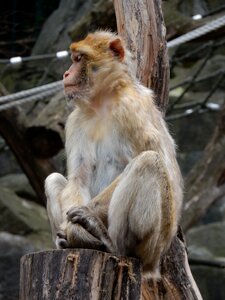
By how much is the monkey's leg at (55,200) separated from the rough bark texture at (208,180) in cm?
258

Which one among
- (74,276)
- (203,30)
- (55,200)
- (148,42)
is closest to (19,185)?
(203,30)

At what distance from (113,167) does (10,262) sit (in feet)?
14.9

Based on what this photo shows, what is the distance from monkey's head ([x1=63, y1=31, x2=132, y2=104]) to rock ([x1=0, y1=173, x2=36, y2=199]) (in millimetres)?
6521

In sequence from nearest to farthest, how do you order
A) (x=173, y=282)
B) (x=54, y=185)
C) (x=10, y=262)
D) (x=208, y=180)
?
(x=54, y=185) → (x=173, y=282) → (x=208, y=180) → (x=10, y=262)

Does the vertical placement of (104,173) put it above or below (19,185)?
above

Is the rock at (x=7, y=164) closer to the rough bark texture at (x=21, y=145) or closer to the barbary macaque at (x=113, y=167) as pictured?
the rough bark texture at (x=21, y=145)

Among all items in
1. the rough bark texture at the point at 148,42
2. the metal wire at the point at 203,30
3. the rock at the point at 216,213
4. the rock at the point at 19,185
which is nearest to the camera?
the rough bark texture at the point at 148,42

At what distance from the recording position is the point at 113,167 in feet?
16.2

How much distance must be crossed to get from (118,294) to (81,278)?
0.22m

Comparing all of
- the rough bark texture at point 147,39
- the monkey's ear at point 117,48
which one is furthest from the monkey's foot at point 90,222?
the rough bark texture at point 147,39

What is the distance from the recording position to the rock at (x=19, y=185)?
11.5 m

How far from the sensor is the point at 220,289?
984 cm

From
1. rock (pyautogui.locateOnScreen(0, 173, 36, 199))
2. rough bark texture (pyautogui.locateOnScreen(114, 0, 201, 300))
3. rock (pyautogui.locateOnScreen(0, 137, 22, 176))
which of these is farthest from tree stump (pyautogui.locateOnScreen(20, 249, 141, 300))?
rock (pyautogui.locateOnScreen(0, 137, 22, 176))

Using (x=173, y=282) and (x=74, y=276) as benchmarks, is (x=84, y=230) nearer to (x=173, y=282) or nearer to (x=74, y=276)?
(x=74, y=276)
